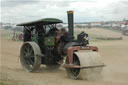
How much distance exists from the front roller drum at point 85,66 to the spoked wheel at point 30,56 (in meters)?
1.59

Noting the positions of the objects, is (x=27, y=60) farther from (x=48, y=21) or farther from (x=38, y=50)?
(x=48, y=21)

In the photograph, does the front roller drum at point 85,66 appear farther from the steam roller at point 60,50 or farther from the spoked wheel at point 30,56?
the spoked wheel at point 30,56

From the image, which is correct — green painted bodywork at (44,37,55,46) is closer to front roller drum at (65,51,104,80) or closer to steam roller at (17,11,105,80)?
steam roller at (17,11,105,80)

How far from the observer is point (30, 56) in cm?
945

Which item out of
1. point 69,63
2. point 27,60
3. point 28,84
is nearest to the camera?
point 28,84

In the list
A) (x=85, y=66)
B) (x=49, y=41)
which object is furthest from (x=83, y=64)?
(x=49, y=41)

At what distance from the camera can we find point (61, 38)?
880cm

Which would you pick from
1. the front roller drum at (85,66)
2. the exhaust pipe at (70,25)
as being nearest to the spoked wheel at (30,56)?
the exhaust pipe at (70,25)

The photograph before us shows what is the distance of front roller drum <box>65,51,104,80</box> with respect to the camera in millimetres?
7193

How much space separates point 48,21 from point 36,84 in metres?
3.23

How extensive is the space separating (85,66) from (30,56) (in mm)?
3062

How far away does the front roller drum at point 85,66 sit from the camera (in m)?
7.19

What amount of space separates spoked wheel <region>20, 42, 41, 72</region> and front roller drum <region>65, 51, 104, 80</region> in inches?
62.5

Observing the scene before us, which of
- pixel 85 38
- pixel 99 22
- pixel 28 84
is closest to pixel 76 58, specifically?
pixel 85 38
